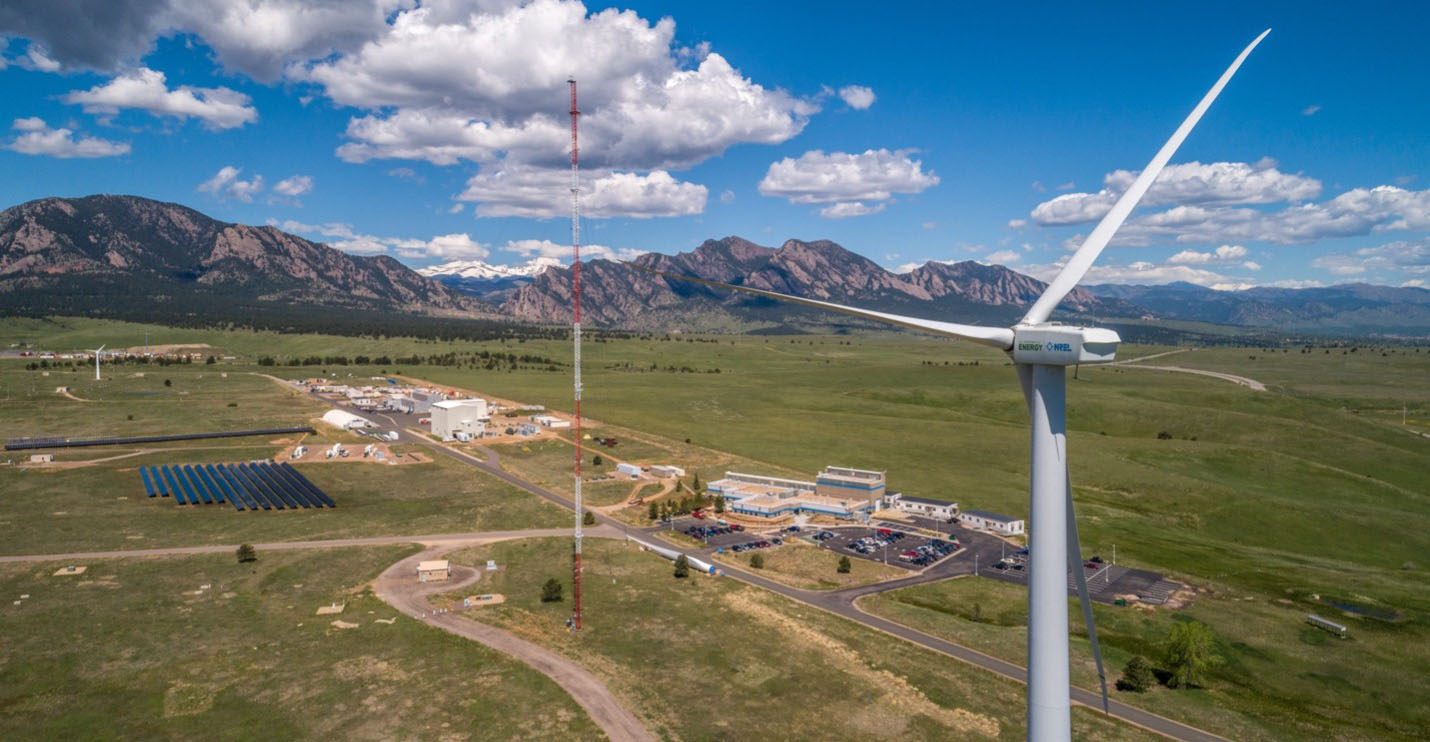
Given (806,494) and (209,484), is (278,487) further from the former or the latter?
(806,494)

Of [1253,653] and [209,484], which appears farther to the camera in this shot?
[209,484]

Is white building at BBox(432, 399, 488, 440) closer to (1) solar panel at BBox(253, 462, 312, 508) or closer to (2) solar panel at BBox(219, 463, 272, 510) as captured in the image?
(1) solar panel at BBox(253, 462, 312, 508)

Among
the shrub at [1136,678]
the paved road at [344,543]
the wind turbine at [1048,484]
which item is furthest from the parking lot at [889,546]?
the wind turbine at [1048,484]

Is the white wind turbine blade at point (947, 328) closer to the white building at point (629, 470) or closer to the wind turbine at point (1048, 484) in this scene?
the wind turbine at point (1048, 484)

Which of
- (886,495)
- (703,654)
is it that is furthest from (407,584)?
(886,495)

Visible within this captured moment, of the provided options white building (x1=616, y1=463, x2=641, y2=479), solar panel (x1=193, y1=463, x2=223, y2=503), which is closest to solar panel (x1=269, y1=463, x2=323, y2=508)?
solar panel (x1=193, y1=463, x2=223, y2=503)

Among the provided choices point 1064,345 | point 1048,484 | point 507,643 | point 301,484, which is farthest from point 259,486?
point 1064,345

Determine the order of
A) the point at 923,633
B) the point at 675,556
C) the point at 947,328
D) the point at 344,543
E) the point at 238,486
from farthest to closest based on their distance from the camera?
the point at 238,486, the point at 344,543, the point at 675,556, the point at 923,633, the point at 947,328
